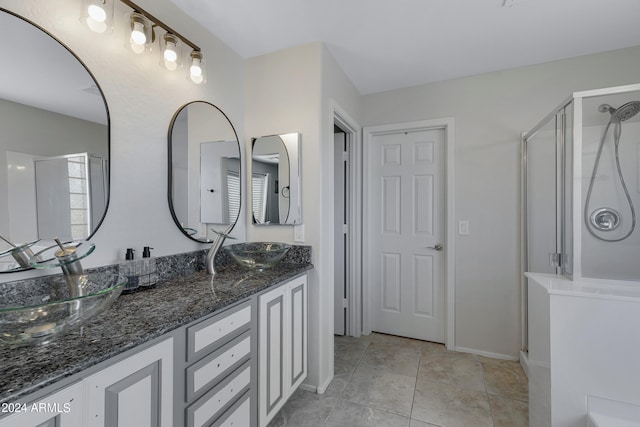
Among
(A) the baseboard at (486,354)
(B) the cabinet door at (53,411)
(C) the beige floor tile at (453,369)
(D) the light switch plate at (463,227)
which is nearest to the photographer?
(B) the cabinet door at (53,411)

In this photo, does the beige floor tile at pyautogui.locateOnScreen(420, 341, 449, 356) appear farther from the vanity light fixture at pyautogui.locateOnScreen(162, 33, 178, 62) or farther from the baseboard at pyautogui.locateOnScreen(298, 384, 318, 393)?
the vanity light fixture at pyautogui.locateOnScreen(162, 33, 178, 62)

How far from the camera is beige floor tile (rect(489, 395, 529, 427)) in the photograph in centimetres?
167

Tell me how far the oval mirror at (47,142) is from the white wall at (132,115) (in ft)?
0.16

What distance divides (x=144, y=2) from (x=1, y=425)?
1748 mm

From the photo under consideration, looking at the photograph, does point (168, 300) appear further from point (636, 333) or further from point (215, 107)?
point (636, 333)

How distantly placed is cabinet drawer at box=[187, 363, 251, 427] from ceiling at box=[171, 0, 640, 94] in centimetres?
196

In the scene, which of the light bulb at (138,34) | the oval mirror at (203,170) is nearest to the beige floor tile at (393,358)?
the oval mirror at (203,170)

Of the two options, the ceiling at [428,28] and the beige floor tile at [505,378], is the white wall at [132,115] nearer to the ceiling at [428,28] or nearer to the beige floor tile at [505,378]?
the ceiling at [428,28]

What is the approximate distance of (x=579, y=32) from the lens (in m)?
1.88

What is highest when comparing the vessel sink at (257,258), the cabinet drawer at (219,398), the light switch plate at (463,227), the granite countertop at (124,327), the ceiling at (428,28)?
the ceiling at (428,28)

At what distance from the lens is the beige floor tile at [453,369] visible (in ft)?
6.78

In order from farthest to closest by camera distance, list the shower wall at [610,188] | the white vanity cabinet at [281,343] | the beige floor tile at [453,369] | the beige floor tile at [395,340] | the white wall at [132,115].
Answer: the beige floor tile at [395,340], the beige floor tile at [453,369], the shower wall at [610,188], the white vanity cabinet at [281,343], the white wall at [132,115]

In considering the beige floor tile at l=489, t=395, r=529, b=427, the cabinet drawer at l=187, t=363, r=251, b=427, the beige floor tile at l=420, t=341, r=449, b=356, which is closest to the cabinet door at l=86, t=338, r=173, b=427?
the cabinet drawer at l=187, t=363, r=251, b=427

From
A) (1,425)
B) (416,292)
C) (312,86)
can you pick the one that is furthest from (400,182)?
(1,425)
